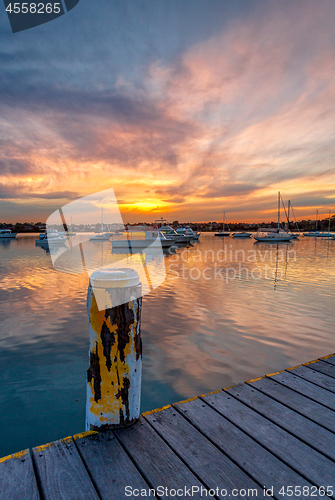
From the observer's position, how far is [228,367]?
17.7ft

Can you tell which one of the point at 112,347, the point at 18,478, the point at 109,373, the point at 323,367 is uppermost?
the point at 112,347

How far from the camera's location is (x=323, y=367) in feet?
12.2

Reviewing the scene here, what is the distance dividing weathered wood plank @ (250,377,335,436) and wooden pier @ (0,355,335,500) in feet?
0.03

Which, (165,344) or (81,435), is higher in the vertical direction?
(81,435)

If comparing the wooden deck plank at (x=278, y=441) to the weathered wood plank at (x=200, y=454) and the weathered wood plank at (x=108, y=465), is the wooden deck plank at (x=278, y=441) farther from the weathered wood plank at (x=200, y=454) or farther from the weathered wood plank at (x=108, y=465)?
the weathered wood plank at (x=108, y=465)

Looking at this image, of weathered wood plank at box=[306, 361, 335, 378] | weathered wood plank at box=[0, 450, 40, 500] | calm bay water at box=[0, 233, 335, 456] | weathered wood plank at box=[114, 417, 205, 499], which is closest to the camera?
weathered wood plank at box=[0, 450, 40, 500]

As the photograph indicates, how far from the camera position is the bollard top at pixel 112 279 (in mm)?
2314

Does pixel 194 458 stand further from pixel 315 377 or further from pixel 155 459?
pixel 315 377

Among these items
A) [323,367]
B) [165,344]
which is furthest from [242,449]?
[165,344]

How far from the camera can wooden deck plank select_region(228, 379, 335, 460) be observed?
2.31 meters

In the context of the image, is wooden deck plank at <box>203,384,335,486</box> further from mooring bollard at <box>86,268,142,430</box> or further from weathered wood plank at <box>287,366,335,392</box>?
mooring bollard at <box>86,268,142,430</box>

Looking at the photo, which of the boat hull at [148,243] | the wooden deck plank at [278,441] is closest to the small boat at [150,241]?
the boat hull at [148,243]

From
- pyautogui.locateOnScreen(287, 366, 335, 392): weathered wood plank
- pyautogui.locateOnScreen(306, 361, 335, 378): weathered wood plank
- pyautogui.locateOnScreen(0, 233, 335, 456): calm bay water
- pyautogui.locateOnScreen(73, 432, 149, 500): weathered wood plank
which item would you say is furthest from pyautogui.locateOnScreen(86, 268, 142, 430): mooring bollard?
pyautogui.locateOnScreen(306, 361, 335, 378): weathered wood plank

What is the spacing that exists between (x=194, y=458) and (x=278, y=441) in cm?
76
